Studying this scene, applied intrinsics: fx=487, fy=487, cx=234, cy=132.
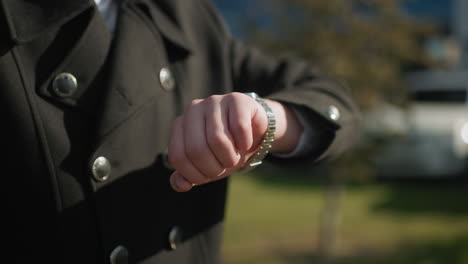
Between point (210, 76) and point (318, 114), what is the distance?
1.18 feet

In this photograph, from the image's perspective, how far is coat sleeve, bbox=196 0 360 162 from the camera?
1.26 metres

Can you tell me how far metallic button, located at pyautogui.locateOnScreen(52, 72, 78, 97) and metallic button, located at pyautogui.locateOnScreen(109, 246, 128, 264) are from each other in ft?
1.23

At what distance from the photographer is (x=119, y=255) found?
1137mm

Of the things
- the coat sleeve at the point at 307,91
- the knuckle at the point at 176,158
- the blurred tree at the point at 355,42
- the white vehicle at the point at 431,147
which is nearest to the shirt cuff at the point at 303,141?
the coat sleeve at the point at 307,91

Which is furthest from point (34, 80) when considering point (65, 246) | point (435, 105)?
point (435, 105)

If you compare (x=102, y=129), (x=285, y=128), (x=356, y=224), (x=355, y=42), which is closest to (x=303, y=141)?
(x=285, y=128)

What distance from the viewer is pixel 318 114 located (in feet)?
4.09

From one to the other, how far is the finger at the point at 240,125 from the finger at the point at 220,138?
10mm

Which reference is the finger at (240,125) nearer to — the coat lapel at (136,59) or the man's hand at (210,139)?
the man's hand at (210,139)

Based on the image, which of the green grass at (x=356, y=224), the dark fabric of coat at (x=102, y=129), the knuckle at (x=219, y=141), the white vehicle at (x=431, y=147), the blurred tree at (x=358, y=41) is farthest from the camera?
the white vehicle at (x=431, y=147)

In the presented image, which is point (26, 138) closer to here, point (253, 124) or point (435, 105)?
point (253, 124)

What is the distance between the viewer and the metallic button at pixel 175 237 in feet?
4.10

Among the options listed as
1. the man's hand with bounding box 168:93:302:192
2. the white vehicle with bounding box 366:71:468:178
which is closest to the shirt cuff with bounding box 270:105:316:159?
the man's hand with bounding box 168:93:302:192

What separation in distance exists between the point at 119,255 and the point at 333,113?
2.13 ft
